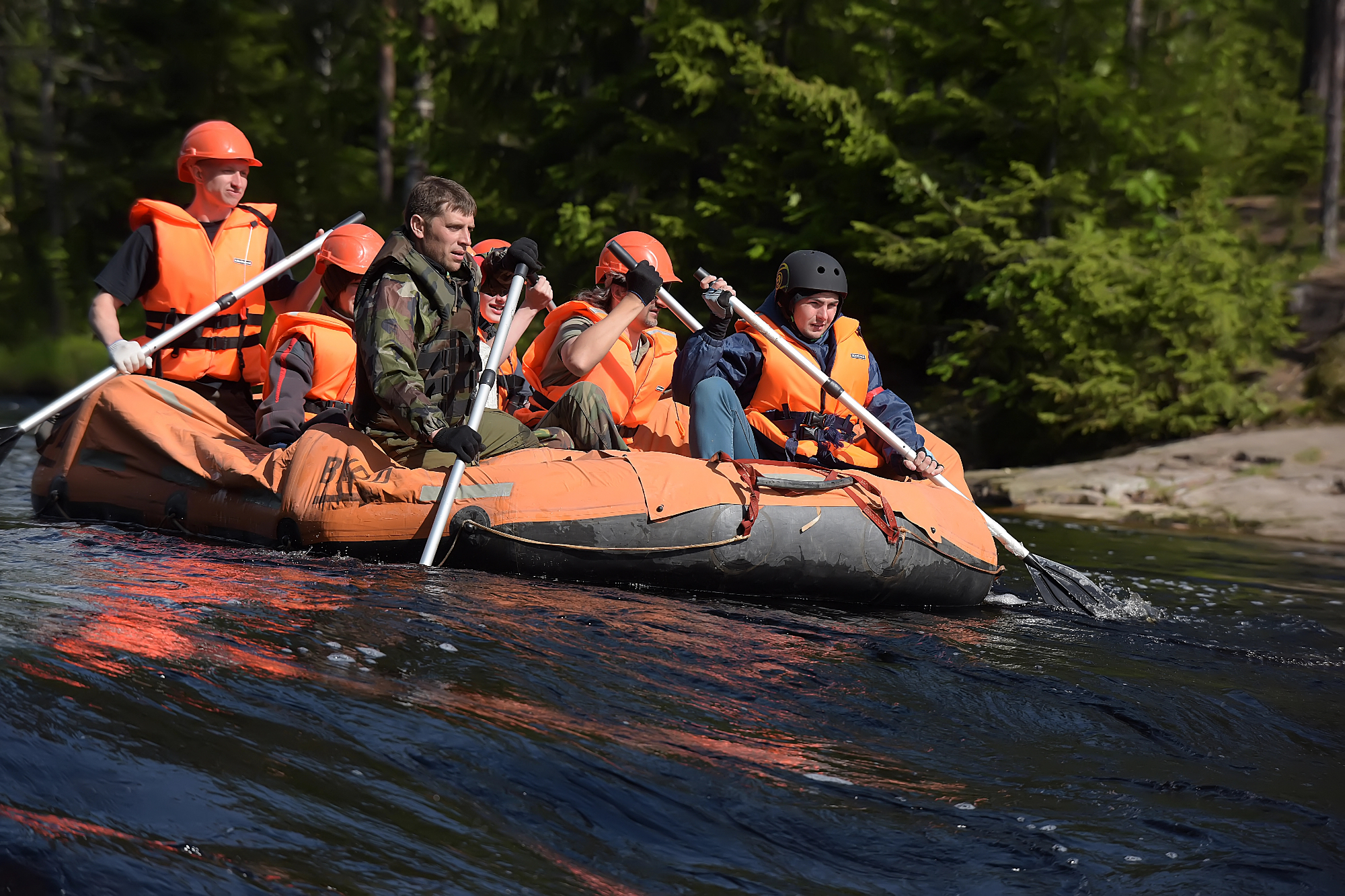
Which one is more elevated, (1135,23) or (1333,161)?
(1135,23)

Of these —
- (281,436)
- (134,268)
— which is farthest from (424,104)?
(281,436)

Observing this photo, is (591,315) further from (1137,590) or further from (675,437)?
(1137,590)

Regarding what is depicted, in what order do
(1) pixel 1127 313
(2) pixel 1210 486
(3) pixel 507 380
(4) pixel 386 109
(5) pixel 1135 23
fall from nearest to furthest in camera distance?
(3) pixel 507 380 < (2) pixel 1210 486 < (1) pixel 1127 313 < (5) pixel 1135 23 < (4) pixel 386 109

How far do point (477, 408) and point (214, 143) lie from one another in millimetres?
2213

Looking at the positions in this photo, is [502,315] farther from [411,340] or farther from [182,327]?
[182,327]

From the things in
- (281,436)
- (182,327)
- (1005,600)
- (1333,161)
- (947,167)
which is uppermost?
(1333,161)

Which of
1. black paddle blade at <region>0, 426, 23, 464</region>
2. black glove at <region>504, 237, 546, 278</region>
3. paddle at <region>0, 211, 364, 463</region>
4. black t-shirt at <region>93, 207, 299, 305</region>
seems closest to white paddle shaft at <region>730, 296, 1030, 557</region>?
black glove at <region>504, 237, 546, 278</region>

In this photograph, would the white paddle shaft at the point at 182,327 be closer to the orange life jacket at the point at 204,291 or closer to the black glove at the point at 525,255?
the orange life jacket at the point at 204,291

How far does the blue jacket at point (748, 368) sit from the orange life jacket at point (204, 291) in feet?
7.37

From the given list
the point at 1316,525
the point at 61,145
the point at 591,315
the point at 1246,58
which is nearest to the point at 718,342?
the point at 591,315

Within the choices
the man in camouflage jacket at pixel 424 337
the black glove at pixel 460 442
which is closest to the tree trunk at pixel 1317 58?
the man in camouflage jacket at pixel 424 337

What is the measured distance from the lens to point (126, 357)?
19.6 feet

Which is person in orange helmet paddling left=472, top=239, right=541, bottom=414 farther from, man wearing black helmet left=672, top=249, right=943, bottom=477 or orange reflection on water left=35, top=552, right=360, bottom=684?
orange reflection on water left=35, top=552, right=360, bottom=684

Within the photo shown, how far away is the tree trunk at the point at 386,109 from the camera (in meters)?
20.5
